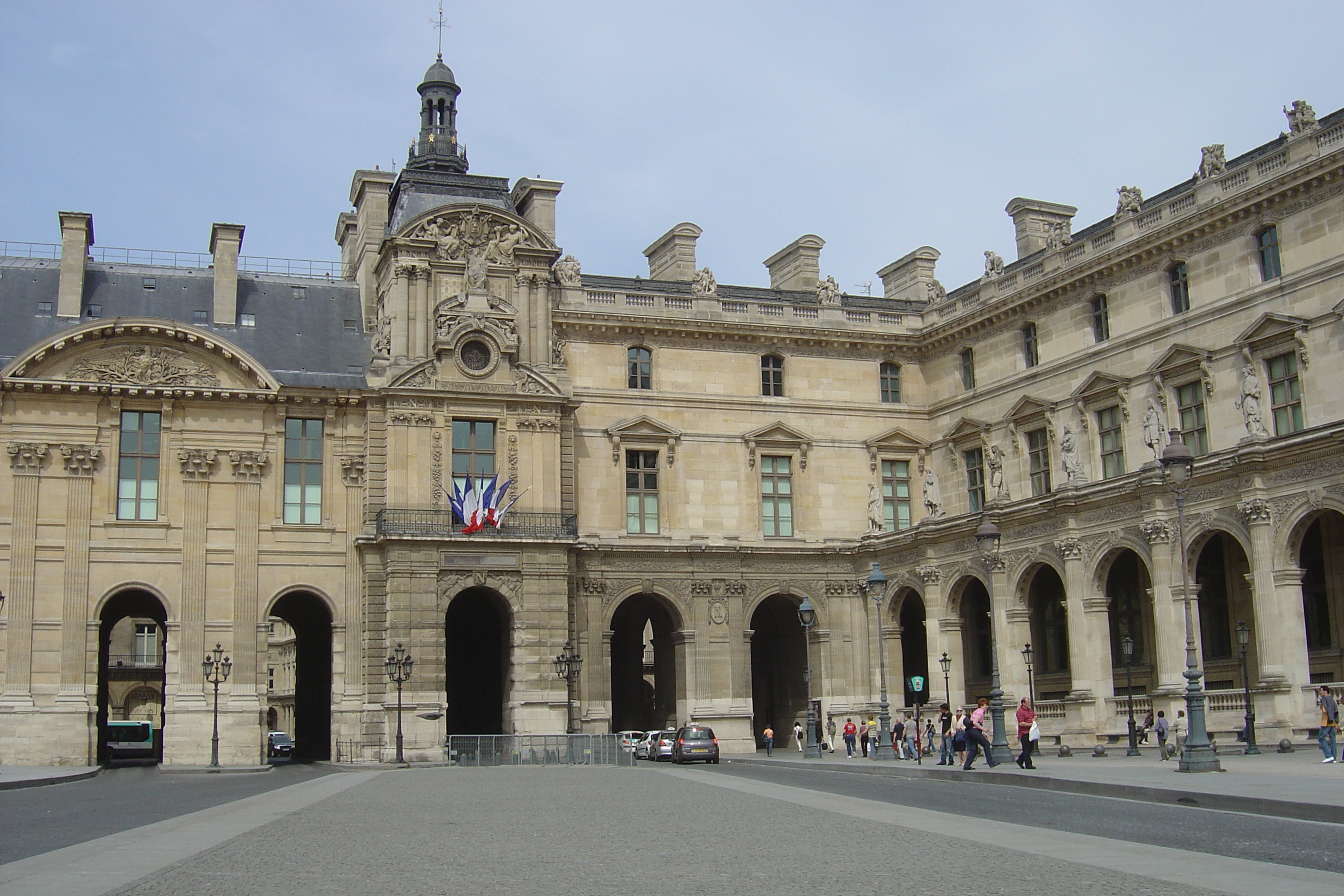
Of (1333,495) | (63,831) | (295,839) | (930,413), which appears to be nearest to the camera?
(295,839)

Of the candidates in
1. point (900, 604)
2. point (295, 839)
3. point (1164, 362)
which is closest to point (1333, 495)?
point (1164, 362)

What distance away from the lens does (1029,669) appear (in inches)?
1761

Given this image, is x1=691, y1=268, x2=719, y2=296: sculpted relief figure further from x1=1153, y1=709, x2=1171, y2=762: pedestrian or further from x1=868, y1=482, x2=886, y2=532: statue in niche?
x1=1153, y1=709, x2=1171, y2=762: pedestrian

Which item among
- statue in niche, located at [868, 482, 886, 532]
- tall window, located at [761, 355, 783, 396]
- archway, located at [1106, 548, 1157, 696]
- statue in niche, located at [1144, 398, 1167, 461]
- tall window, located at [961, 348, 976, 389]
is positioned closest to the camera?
statue in niche, located at [1144, 398, 1167, 461]

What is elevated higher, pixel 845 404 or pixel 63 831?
pixel 845 404

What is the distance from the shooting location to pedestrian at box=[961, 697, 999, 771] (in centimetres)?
3231

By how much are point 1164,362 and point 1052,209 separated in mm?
11553

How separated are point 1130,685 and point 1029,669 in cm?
391

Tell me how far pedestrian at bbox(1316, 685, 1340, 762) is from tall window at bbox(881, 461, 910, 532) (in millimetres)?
23149

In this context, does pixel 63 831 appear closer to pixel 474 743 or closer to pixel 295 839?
pixel 295 839

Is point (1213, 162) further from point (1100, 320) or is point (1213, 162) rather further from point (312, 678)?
point (312, 678)

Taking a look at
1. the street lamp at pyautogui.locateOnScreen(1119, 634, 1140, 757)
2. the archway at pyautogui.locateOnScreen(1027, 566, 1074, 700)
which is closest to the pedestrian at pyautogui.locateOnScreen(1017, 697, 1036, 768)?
the street lamp at pyautogui.locateOnScreen(1119, 634, 1140, 757)

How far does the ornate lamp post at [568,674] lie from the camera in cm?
4881

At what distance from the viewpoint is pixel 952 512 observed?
54.9 meters
